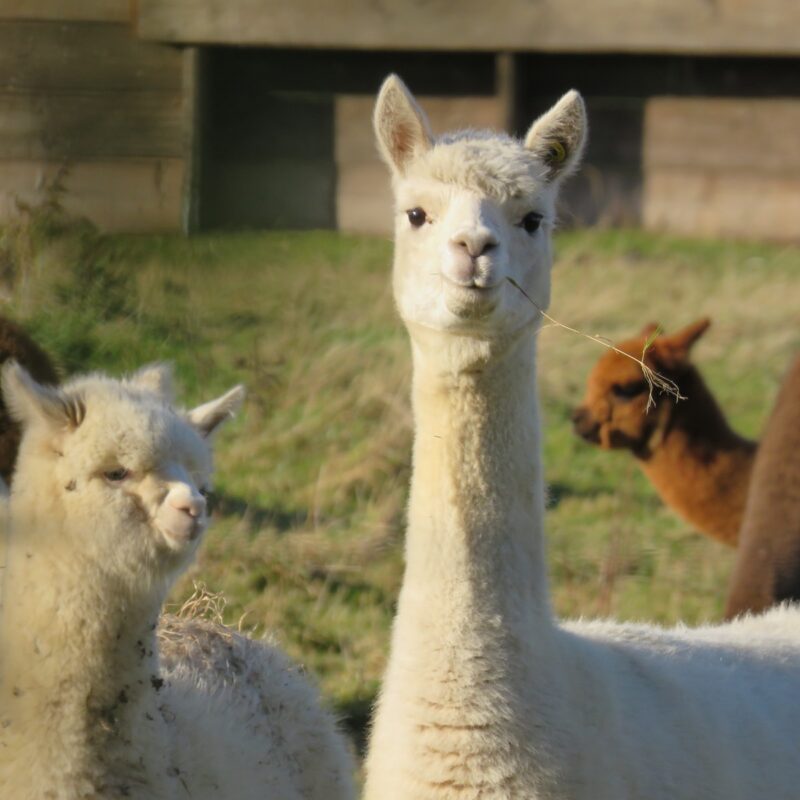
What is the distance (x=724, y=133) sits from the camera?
1251cm

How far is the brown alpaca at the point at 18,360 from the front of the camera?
569cm

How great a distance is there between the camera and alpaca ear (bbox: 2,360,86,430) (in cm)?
360

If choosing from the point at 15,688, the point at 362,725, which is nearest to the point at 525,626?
the point at 15,688

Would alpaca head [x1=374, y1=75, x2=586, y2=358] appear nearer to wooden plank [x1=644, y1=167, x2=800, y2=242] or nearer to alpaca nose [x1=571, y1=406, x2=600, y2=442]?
alpaca nose [x1=571, y1=406, x2=600, y2=442]

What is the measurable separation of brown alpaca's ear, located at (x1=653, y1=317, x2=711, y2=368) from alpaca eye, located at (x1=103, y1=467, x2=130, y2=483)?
4596 millimetres

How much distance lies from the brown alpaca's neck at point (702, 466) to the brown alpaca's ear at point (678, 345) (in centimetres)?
10

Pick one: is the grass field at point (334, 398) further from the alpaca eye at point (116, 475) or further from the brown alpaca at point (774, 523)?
the alpaca eye at point (116, 475)

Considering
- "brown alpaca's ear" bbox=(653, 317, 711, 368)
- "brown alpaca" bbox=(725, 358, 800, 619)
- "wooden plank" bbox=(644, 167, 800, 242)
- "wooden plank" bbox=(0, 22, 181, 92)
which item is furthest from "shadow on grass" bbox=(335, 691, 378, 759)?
"wooden plank" bbox=(644, 167, 800, 242)

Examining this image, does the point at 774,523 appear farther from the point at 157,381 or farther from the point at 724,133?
the point at 724,133

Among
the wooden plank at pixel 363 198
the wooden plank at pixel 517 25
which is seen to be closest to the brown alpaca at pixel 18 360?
the wooden plank at pixel 517 25

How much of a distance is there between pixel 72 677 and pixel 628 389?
451 cm

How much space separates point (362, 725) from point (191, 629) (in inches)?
56.7

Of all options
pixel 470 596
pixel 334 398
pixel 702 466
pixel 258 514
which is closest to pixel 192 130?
pixel 334 398

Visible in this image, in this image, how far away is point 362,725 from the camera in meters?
5.89
